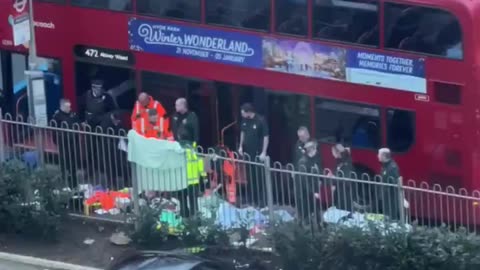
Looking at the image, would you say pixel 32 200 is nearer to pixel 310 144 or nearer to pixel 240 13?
pixel 310 144

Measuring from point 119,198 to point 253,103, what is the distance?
3.89 m

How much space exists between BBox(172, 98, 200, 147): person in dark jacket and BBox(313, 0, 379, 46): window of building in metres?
2.20

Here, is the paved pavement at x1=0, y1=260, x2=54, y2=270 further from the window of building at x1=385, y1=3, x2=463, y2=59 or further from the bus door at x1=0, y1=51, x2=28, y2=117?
the bus door at x1=0, y1=51, x2=28, y2=117

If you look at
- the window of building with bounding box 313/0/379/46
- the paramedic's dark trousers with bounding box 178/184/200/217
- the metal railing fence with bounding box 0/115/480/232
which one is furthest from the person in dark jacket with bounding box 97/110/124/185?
the window of building with bounding box 313/0/379/46

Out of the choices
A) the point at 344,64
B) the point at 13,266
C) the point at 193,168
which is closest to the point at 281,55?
the point at 344,64

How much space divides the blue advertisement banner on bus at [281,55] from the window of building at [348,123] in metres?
0.42

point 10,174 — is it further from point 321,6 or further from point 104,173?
point 321,6

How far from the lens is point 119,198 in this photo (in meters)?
21.5

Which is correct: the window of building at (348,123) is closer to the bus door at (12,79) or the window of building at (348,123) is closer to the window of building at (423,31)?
the window of building at (423,31)

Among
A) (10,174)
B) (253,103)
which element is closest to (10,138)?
(10,174)

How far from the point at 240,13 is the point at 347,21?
6.18ft

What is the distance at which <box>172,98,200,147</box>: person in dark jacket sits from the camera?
23906 mm

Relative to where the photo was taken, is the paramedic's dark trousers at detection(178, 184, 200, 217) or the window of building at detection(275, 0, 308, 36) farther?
the window of building at detection(275, 0, 308, 36)

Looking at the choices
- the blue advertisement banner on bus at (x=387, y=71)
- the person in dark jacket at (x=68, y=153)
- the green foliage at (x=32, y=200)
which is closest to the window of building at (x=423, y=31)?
the blue advertisement banner on bus at (x=387, y=71)
